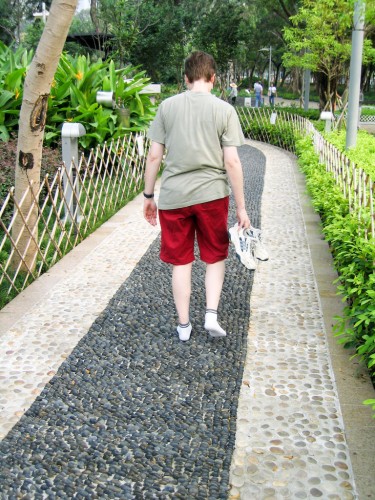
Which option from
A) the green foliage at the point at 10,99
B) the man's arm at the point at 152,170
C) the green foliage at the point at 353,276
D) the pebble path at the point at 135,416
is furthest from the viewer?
the green foliage at the point at 10,99

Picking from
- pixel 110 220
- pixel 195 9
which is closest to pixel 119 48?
pixel 195 9

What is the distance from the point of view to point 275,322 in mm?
4203

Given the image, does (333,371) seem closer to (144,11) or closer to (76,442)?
(76,442)

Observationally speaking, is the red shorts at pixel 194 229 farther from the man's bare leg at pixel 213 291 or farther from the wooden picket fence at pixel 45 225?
the wooden picket fence at pixel 45 225

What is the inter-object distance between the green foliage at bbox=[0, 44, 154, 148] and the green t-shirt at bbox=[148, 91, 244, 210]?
17.6 ft

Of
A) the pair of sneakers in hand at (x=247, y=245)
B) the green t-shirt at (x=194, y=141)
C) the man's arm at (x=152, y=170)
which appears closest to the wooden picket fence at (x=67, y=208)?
the pair of sneakers in hand at (x=247, y=245)

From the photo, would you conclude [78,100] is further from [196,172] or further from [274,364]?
[274,364]

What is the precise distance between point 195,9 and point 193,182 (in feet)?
84.1

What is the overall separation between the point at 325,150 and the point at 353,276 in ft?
14.3

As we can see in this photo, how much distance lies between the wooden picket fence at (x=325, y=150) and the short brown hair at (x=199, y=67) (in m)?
1.33

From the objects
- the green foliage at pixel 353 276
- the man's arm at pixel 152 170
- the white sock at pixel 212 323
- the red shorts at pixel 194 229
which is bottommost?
the white sock at pixel 212 323

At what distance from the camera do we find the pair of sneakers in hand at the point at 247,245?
3.76 metres

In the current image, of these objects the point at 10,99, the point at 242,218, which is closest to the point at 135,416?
the point at 242,218

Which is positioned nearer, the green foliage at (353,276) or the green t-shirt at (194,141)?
the green foliage at (353,276)
